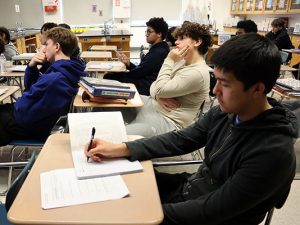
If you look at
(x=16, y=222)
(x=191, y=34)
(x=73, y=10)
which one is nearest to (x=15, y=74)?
(x=191, y=34)

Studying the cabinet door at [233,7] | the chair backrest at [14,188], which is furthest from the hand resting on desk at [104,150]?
the cabinet door at [233,7]

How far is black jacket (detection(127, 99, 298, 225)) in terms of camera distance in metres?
0.87

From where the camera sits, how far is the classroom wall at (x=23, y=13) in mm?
9141

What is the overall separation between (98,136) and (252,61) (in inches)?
26.9

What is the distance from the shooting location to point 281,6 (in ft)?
23.1

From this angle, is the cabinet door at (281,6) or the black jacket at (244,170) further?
the cabinet door at (281,6)

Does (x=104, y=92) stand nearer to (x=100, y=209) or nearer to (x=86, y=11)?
(x=100, y=209)

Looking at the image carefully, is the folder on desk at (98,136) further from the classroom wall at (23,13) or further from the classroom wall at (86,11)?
the classroom wall at (23,13)

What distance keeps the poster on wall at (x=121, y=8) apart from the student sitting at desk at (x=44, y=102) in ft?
24.1

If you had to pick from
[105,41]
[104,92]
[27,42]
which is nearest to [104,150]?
[104,92]

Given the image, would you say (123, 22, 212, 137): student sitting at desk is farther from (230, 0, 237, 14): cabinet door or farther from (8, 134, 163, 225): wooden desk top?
(230, 0, 237, 14): cabinet door

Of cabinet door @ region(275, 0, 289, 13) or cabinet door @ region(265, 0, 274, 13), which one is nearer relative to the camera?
cabinet door @ region(275, 0, 289, 13)

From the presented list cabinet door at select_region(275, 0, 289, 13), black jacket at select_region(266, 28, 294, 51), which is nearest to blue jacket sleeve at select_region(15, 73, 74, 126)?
black jacket at select_region(266, 28, 294, 51)

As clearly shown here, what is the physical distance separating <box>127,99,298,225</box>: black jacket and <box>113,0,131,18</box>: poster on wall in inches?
341
